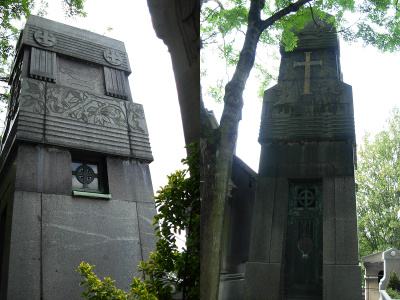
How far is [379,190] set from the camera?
1.40 metres

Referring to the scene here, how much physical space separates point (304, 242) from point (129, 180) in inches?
82.1

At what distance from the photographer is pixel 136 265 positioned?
2.84 metres

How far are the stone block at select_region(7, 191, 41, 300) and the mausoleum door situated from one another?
76.2 inches

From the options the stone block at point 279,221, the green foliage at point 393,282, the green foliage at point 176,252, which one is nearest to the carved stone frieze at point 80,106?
→ the green foliage at point 176,252

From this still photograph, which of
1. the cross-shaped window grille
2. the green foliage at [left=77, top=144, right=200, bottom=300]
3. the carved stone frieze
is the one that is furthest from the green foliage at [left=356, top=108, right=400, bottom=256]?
the cross-shaped window grille

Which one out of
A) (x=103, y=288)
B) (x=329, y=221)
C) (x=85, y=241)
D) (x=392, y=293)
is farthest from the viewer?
(x=85, y=241)

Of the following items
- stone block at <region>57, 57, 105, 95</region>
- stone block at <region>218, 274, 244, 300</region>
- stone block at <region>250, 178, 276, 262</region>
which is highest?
stone block at <region>57, 57, 105, 95</region>

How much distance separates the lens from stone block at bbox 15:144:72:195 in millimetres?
3070

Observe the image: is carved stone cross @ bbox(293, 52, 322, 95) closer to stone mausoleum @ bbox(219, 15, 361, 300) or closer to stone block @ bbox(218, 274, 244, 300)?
stone mausoleum @ bbox(219, 15, 361, 300)

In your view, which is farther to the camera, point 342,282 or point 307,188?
point 307,188

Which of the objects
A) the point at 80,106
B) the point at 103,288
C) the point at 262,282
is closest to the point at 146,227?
the point at 103,288

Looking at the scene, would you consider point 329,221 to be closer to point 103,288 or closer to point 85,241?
point 103,288

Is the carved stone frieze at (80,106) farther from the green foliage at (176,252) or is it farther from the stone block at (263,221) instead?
the stone block at (263,221)

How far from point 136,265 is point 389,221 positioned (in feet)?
6.48
